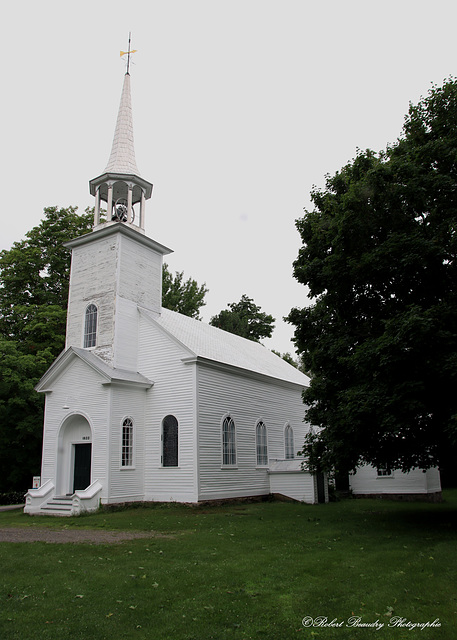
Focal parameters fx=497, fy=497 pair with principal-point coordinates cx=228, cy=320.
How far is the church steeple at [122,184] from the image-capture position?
78.7 feet

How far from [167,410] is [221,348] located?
5.81 metres

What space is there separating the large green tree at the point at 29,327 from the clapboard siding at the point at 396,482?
54.5 feet

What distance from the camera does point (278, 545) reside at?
11.3m

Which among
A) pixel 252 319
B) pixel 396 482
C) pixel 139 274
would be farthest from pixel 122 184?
pixel 252 319

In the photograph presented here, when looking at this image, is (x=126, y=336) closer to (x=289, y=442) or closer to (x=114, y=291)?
(x=114, y=291)

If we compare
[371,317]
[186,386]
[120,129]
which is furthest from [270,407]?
[120,129]

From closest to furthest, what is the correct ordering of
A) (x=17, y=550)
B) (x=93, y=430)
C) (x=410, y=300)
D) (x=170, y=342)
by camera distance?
(x=17, y=550)
(x=410, y=300)
(x=93, y=430)
(x=170, y=342)

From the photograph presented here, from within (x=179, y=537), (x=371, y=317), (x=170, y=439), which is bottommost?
(x=179, y=537)

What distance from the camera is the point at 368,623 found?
6238mm

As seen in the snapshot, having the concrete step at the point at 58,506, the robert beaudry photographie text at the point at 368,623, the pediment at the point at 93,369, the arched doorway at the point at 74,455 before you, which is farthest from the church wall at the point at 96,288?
the robert beaudry photographie text at the point at 368,623

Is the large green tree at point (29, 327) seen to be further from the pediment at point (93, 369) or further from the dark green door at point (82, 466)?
the dark green door at point (82, 466)

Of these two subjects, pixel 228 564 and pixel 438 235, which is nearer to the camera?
pixel 228 564

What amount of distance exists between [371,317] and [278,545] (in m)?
7.26

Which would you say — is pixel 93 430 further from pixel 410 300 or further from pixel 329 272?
pixel 410 300
